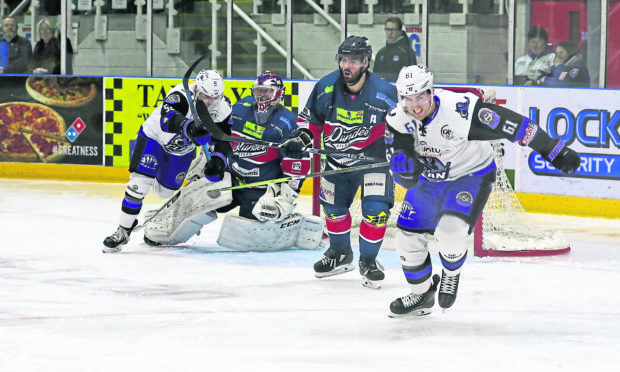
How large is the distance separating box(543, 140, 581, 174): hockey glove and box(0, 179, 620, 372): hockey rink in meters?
0.64

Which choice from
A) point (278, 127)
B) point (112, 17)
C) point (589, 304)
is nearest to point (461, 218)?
point (589, 304)

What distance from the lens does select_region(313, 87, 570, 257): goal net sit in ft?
20.9

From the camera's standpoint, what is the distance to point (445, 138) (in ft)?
14.8

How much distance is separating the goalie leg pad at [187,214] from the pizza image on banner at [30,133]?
3.42 metres

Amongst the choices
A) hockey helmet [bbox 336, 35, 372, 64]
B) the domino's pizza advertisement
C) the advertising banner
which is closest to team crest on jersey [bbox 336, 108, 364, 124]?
hockey helmet [bbox 336, 35, 372, 64]

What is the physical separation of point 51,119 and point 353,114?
16.3 ft

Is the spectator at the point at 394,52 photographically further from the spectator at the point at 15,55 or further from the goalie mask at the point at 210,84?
the spectator at the point at 15,55

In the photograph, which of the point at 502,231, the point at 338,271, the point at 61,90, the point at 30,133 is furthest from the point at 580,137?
the point at 30,133

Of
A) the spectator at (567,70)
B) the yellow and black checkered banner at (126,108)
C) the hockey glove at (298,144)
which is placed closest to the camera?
the hockey glove at (298,144)

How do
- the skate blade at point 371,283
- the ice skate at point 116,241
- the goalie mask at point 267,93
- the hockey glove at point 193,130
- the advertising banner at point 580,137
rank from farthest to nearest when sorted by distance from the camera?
1. the advertising banner at point 580,137
2. the ice skate at point 116,241
3. the goalie mask at point 267,93
4. the hockey glove at point 193,130
5. the skate blade at point 371,283

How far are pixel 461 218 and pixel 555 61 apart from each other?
3.97 m

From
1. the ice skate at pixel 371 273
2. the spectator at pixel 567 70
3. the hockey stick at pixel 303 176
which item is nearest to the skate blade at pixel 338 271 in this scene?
the ice skate at pixel 371 273

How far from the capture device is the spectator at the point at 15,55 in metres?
10.1

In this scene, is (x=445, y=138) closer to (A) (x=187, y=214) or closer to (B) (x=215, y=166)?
(B) (x=215, y=166)
